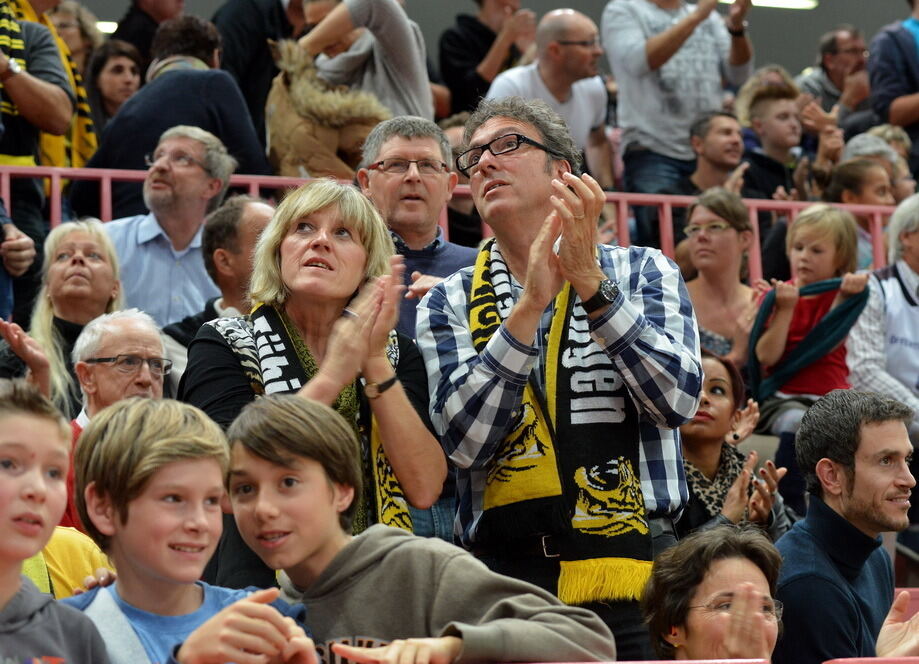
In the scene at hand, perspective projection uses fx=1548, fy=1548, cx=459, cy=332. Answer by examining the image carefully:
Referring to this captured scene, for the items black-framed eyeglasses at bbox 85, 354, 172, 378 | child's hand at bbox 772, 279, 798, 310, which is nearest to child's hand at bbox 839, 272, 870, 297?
child's hand at bbox 772, 279, 798, 310

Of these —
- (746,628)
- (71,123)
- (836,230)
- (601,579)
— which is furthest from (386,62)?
(746,628)

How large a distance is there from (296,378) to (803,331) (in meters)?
3.16

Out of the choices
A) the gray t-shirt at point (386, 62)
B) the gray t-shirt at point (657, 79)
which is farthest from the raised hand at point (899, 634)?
the gray t-shirt at point (657, 79)

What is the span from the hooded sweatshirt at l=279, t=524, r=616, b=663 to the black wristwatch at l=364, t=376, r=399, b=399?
58 cm

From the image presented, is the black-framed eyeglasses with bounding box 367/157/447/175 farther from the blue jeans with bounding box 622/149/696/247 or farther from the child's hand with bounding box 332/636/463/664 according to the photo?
the blue jeans with bounding box 622/149/696/247

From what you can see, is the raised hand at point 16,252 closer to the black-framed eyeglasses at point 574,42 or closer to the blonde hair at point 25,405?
the black-framed eyeglasses at point 574,42

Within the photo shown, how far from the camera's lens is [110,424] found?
8.46 feet

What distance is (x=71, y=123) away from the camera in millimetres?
6617

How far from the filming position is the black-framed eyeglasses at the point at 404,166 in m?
4.48

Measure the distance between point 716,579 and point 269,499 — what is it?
1114 millimetres

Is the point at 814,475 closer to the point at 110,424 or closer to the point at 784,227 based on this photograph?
the point at 110,424

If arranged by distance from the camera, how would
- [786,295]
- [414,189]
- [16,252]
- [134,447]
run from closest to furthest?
1. [134,447]
2. [414,189]
3. [16,252]
4. [786,295]

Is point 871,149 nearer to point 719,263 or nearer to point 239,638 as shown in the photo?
point 719,263

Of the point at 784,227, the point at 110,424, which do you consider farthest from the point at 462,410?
the point at 784,227
